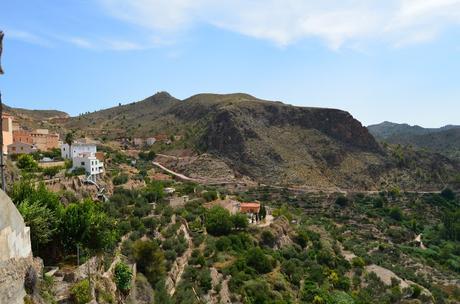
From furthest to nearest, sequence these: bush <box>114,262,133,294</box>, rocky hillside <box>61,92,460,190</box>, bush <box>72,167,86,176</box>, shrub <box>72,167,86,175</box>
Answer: rocky hillside <box>61,92,460,190</box> → shrub <box>72,167,86,175</box> → bush <box>72,167,86,176</box> → bush <box>114,262,133,294</box>

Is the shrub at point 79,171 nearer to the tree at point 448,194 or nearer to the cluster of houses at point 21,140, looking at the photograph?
the cluster of houses at point 21,140

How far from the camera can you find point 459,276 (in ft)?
167

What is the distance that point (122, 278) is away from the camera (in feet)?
54.6

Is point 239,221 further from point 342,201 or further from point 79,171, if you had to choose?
point 342,201

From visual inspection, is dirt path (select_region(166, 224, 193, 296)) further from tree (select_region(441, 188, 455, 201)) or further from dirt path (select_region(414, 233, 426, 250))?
tree (select_region(441, 188, 455, 201))

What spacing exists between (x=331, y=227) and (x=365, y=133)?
170 ft

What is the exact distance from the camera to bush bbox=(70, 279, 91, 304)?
12.7m

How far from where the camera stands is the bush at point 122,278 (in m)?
16.6

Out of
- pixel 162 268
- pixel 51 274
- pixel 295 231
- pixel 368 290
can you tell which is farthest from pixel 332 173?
pixel 51 274

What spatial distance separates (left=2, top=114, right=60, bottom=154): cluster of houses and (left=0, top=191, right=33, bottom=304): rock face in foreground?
29469 mm

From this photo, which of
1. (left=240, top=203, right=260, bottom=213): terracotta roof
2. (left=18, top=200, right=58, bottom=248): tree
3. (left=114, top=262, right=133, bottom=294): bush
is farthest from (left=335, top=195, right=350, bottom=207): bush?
(left=18, top=200, right=58, bottom=248): tree

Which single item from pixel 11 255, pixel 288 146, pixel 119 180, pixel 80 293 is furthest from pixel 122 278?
pixel 288 146

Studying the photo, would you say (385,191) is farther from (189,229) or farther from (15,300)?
(15,300)

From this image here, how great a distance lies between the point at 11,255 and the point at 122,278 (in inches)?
280
